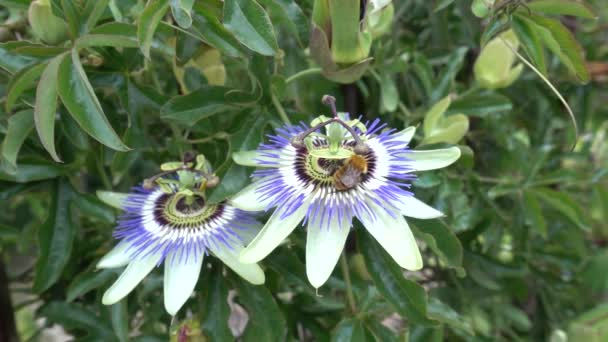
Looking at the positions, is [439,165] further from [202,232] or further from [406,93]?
[406,93]

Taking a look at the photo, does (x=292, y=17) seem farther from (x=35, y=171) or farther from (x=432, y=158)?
(x=35, y=171)

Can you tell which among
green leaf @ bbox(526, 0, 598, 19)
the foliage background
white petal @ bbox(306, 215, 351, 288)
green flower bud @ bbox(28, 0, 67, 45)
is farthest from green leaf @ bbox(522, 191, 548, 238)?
green flower bud @ bbox(28, 0, 67, 45)

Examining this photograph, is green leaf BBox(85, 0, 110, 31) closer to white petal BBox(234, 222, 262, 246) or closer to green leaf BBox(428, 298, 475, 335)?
white petal BBox(234, 222, 262, 246)

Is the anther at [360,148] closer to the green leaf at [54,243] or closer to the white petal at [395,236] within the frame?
the white petal at [395,236]

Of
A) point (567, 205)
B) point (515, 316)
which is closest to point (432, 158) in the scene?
point (567, 205)

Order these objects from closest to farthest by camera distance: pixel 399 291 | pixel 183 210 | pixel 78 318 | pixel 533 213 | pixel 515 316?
pixel 399 291 → pixel 183 210 → pixel 78 318 → pixel 533 213 → pixel 515 316

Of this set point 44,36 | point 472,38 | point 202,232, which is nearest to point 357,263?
point 202,232
